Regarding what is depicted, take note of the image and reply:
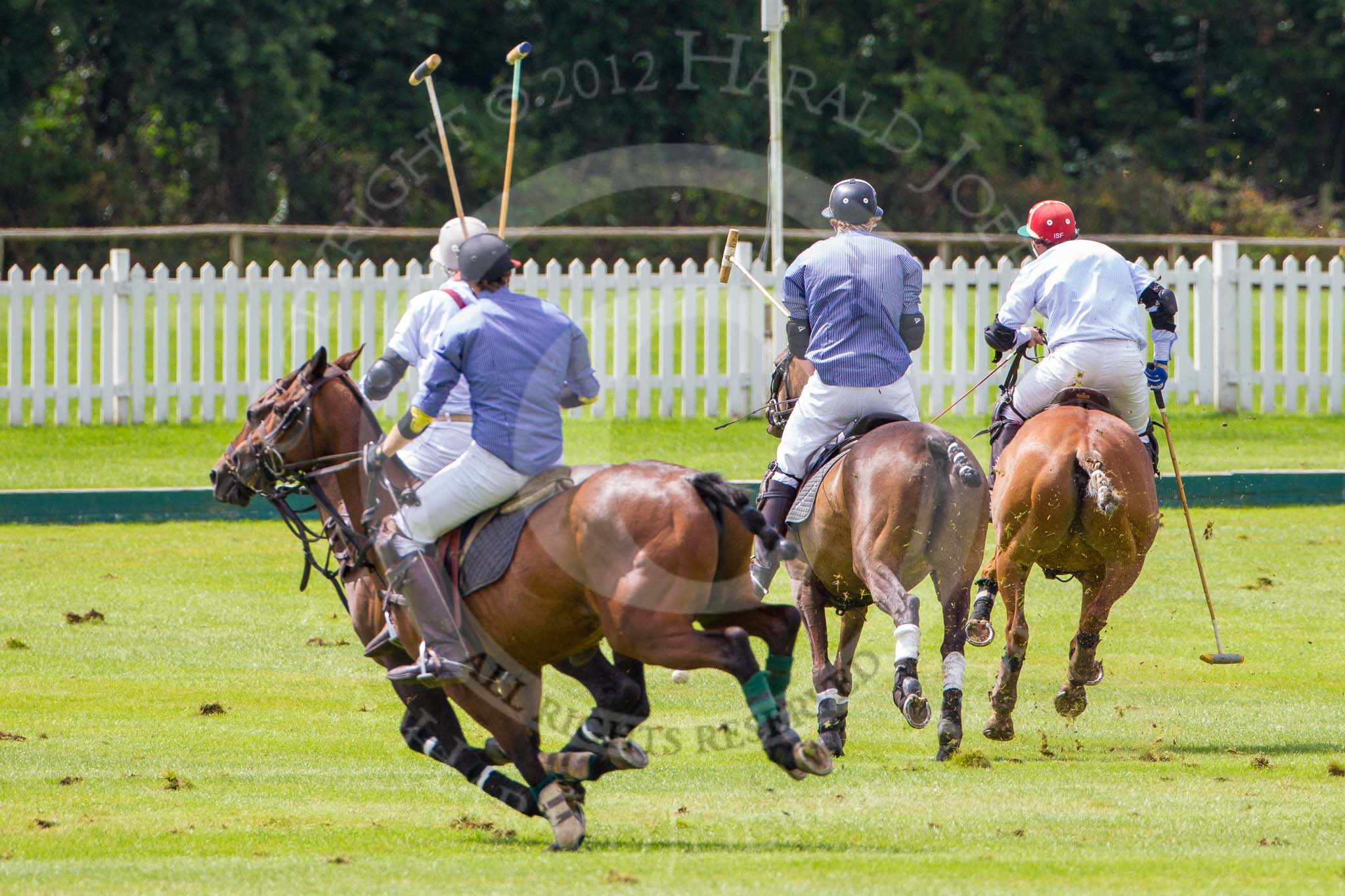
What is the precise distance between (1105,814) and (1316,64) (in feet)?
90.1

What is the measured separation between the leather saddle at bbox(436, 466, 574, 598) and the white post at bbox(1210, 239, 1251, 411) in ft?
39.2

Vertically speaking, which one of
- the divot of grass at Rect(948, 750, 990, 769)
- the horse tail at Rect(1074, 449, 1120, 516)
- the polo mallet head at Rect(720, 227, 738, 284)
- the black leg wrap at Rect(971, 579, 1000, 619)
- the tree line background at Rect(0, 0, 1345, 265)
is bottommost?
the divot of grass at Rect(948, 750, 990, 769)

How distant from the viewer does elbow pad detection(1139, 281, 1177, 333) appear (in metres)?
9.04

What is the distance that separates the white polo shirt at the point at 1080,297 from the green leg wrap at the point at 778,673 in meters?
2.96

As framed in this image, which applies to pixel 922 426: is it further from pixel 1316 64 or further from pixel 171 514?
pixel 1316 64

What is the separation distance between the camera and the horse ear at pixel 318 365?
675 centimetres

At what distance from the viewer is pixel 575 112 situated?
27422mm

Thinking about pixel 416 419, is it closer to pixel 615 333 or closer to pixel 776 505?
pixel 776 505

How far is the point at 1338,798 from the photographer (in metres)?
6.77

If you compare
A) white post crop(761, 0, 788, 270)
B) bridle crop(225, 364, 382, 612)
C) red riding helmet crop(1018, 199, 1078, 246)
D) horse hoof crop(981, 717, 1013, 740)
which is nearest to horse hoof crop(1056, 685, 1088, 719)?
horse hoof crop(981, 717, 1013, 740)

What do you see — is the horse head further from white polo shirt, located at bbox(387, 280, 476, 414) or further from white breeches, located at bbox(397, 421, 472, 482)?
white polo shirt, located at bbox(387, 280, 476, 414)

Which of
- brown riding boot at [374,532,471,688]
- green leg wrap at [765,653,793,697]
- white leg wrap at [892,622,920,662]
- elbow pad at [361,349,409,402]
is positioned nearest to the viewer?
green leg wrap at [765,653,793,697]

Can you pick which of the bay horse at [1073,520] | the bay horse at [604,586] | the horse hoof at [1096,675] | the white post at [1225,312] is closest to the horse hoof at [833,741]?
the bay horse at [1073,520]

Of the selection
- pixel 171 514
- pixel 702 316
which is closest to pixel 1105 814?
pixel 171 514
